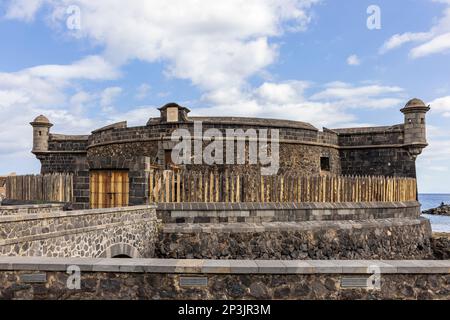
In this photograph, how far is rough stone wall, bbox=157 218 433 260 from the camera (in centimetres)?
1100

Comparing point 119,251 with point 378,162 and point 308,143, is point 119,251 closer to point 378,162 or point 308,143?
point 308,143

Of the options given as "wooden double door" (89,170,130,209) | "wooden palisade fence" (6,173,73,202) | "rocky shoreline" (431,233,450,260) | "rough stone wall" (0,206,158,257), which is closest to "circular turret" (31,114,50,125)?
"wooden palisade fence" (6,173,73,202)

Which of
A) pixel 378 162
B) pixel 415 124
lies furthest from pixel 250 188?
pixel 415 124

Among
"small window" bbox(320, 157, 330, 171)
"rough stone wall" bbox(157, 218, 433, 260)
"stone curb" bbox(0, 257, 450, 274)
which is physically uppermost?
"small window" bbox(320, 157, 330, 171)

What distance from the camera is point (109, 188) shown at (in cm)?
1186

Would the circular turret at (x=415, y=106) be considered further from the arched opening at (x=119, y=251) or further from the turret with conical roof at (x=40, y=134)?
the turret with conical roof at (x=40, y=134)

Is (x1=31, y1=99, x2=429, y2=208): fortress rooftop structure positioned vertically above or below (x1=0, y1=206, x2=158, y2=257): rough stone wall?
above

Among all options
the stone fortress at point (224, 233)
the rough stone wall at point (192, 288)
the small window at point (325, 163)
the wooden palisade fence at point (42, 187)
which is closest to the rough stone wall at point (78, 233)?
the stone fortress at point (224, 233)

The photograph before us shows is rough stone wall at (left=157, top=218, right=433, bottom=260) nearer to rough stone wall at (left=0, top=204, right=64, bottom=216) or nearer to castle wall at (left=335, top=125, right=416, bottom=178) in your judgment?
rough stone wall at (left=0, top=204, right=64, bottom=216)

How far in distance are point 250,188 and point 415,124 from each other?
43.6 ft

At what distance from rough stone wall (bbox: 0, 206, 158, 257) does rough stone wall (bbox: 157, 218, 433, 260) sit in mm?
993

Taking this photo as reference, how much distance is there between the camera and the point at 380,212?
14148 millimetres
